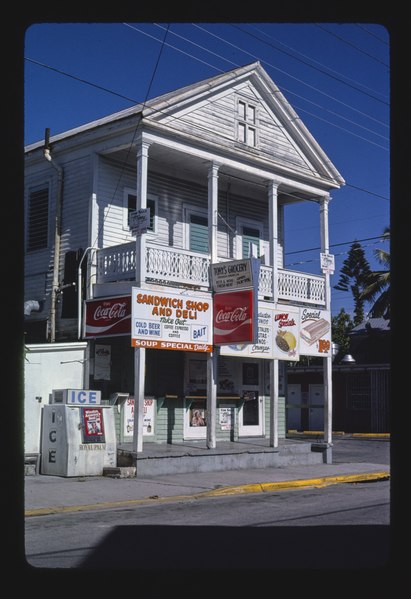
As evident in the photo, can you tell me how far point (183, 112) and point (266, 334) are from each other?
555cm

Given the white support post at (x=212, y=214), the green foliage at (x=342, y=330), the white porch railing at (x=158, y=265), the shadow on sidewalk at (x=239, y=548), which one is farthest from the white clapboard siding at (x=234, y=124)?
the green foliage at (x=342, y=330)

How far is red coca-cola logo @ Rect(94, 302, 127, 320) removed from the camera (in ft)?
52.7

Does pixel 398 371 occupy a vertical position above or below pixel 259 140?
below

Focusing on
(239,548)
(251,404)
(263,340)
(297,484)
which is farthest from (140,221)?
(239,548)

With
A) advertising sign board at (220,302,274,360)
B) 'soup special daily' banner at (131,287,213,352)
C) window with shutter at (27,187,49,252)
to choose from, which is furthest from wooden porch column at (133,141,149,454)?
window with shutter at (27,187,49,252)

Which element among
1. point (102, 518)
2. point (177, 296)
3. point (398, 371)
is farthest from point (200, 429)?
point (398, 371)

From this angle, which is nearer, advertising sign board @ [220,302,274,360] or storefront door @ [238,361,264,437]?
advertising sign board @ [220,302,274,360]

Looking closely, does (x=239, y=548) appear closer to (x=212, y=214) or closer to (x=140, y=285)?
(x=140, y=285)

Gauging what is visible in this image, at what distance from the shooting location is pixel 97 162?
57.7 ft

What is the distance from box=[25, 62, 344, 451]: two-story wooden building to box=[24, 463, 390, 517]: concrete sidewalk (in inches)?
53.9

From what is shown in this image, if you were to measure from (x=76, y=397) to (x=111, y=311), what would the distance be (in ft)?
6.74

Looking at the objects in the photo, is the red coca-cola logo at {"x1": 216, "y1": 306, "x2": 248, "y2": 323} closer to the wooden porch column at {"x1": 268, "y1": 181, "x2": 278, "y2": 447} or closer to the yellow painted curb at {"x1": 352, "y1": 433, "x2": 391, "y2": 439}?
the wooden porch column at {"x1": 268, "y1": 181, "x2": 278, "y2": 447}

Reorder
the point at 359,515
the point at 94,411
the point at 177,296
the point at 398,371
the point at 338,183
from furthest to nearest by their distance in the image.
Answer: the point at 338,183
the point at 177,296
the point at 94,411
the point at 359,515
the point at 398,371

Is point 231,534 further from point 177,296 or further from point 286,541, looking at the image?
point 177,296
